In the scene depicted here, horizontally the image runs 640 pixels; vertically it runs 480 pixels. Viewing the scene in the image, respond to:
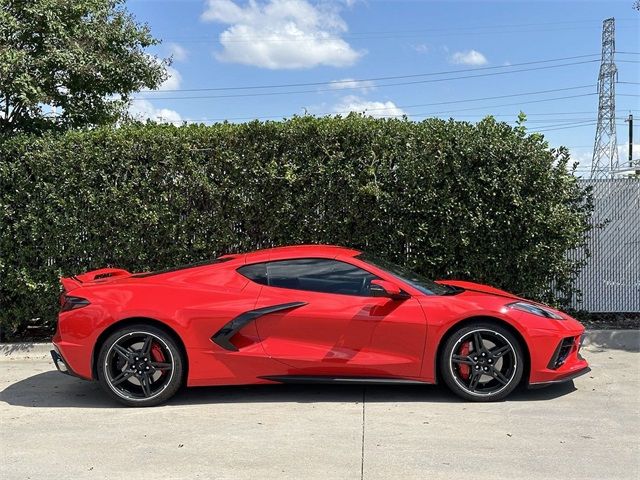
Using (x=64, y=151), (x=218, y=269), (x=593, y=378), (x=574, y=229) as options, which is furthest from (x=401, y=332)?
(x=64, y=151)

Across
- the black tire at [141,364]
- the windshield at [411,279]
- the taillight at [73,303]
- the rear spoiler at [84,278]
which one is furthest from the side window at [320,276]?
the rear spoiler at [84,278]

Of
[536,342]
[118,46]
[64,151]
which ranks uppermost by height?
[118,46]

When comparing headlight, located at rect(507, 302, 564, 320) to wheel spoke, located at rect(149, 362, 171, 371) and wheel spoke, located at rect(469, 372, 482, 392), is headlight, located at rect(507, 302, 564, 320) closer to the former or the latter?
wheel spoke, located at rect(469, 372, 482, 392)

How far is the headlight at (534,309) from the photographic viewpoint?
517cm

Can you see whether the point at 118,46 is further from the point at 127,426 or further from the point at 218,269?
the point at 127,426

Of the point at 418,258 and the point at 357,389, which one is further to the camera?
the point at 418,258

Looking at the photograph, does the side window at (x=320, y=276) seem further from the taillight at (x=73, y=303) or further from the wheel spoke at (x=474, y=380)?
the taillight at (x=73, y=303)

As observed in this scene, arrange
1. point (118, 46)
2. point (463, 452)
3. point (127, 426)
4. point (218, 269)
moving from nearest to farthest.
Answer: point (463, 452), point (127, 426), point (218, 269), point (118, 46)

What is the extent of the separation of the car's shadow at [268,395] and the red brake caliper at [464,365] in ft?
0.92

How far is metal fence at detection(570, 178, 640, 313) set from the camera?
8516mm

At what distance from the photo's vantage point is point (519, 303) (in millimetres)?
5219

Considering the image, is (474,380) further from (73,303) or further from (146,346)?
(73,303)

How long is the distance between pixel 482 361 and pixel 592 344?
310cm

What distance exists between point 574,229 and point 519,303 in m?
2.86
